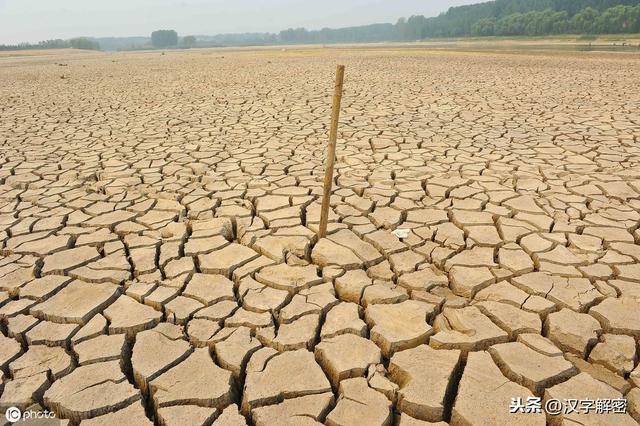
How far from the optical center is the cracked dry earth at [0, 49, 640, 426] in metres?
1.40

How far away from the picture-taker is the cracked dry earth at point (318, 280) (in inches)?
55.1

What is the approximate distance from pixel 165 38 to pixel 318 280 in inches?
4442

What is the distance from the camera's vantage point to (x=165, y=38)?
330 ft

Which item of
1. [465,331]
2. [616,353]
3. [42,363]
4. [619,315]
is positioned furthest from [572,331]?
[42,363]

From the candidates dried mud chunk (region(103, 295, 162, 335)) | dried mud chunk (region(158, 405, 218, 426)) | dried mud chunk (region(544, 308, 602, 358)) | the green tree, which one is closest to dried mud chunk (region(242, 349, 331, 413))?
dried mud chunk (region(158, 405, 218, 426))

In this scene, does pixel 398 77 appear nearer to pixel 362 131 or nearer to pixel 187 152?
pixel 362 131

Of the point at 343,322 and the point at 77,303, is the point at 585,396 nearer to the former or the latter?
the point at 343,322

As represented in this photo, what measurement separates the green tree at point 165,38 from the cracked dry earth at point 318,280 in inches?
4263

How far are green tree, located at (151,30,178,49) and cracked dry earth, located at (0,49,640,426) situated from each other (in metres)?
108

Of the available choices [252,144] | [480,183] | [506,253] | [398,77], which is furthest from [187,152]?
[398,77]

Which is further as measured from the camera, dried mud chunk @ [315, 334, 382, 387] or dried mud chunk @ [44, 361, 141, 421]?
dried mud chunk @ [315, 334, 382, 387]

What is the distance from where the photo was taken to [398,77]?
10.6 m

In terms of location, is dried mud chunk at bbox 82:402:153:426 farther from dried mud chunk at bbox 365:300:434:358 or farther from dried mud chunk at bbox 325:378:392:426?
dried mud chunk at bbox 365:300:434:358

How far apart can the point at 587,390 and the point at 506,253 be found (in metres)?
0.91
